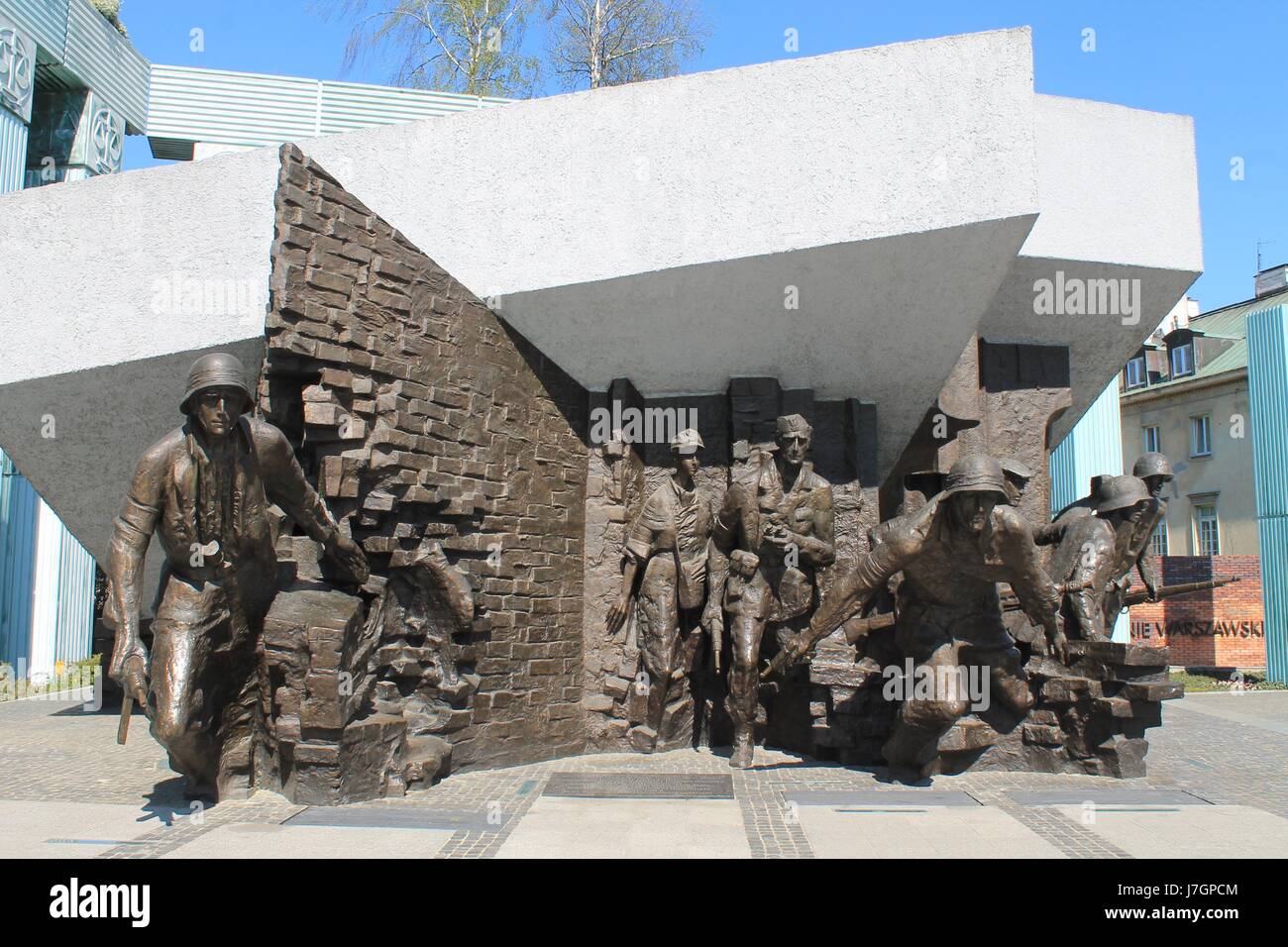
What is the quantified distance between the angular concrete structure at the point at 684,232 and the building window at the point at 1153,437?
2071cm

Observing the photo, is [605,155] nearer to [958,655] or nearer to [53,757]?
[958,655]

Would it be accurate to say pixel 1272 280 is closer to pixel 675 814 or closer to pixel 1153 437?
pixel 1153 437

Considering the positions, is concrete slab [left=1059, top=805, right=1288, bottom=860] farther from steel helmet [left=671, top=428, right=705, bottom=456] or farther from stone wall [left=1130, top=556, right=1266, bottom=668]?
stone wall [left=1130, top=556, right=1266, bottom=668]

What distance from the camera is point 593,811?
6.14m

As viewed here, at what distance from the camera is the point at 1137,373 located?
29203 millimetres

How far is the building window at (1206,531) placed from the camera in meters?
26.2

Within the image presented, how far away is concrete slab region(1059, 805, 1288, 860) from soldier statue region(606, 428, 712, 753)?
3.25 meters

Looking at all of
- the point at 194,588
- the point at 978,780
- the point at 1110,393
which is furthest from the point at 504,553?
the point at 1110,393

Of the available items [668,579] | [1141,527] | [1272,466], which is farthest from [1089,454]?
[668,579]

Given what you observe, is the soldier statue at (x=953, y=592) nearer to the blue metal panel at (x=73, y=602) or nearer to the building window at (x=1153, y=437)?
the blue metal panel at (x=73, y=602)

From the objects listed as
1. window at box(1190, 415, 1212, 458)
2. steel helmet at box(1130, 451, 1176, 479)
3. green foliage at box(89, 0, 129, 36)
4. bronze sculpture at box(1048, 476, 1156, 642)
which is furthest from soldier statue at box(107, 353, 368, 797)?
window at box(1190, 415, 1212, 458)

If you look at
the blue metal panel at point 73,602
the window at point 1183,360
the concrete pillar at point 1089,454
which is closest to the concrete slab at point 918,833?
the concrete pillar at point 1089,454

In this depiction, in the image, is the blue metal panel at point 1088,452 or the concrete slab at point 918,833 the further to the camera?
the blue metal panel at point 1088,452

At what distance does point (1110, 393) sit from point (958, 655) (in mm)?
12117
